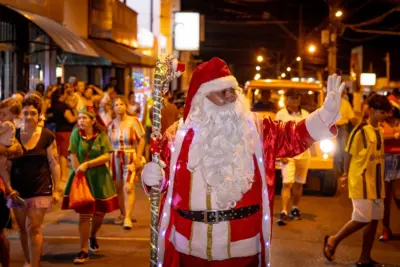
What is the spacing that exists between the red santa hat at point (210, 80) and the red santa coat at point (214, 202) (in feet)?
0.90

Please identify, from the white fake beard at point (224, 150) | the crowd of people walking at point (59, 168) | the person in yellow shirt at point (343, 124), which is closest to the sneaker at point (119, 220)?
the crowd of people walking at point (59, 168)

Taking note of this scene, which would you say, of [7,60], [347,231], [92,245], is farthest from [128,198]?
[7,60]

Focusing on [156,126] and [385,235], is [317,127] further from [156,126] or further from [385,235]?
[385,235]

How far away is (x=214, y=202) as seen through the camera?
434 centimetres

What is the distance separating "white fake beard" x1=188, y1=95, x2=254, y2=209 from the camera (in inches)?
170

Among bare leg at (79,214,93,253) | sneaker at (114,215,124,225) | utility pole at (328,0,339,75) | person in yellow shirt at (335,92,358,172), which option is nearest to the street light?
utility pole at (328,0,339,75)

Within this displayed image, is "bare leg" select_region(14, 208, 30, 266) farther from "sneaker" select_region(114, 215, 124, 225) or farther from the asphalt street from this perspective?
"sneaker" select_region(114, 215, 124, 225)

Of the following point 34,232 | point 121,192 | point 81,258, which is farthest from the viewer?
point 121,192

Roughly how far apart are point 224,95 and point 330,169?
8274mm

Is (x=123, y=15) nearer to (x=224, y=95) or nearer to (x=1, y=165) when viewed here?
(x=1, y=165)

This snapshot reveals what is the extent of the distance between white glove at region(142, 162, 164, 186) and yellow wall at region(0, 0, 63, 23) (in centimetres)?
898

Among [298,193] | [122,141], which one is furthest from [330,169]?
[122,141]

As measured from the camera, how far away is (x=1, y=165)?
6.28 m

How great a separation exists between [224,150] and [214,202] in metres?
0.34
